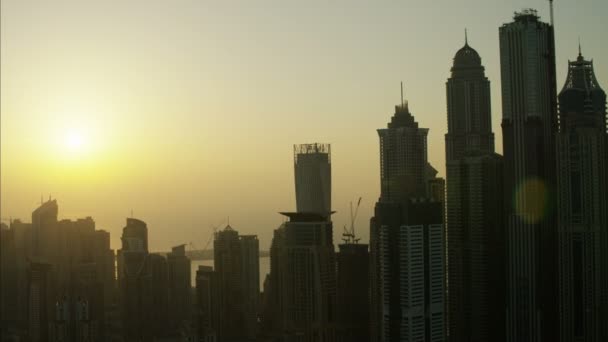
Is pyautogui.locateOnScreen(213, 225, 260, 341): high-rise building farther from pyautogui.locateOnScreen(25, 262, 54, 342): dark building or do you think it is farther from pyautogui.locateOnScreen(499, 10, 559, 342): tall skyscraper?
pyautogui.locateOnScreen(499, 10, 559, 342): tall skyscraper

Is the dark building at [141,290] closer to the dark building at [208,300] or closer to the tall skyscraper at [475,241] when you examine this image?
the dark building at [208,300]

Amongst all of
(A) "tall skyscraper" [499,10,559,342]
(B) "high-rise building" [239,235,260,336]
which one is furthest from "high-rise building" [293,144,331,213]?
(A) "tall skyscraper" [499,10,559,342]

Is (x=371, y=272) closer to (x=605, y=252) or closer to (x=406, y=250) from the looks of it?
(x=406, y=250)

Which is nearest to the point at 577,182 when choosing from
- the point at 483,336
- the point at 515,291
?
the point at 515,291

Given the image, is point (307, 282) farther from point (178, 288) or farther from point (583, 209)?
point (178, 288)

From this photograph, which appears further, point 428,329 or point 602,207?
point 602,207

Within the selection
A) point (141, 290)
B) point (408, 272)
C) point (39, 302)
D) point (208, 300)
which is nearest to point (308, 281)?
point (408, 272)
